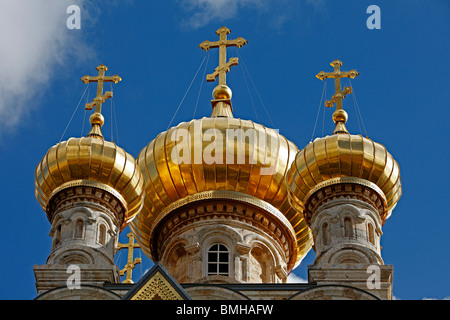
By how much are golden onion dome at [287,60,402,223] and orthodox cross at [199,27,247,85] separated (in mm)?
3435

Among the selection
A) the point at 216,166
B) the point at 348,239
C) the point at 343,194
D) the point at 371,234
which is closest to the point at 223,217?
the point at 216,166

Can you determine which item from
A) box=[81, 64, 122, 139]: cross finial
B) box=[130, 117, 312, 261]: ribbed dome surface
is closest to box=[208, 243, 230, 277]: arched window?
box=[130, 117, 312, 261]: ribbed dome surface

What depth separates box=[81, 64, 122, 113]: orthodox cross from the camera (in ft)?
91.0

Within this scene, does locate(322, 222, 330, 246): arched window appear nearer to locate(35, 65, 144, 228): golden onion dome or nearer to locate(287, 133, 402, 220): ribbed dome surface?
locate(287, 133, 402, 220): ribbed dome surface

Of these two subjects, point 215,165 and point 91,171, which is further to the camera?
point 215,165

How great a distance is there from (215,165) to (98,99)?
3.10 m

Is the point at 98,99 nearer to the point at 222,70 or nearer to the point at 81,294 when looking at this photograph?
the point at 222,70

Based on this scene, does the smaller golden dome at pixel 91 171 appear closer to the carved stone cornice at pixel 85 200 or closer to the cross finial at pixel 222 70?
the carved stone cornice at pixel 85 200

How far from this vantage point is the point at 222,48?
28.8m

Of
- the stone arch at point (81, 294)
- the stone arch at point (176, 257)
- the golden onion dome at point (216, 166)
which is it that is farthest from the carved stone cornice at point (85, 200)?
the stone arch at point (81, 294)
